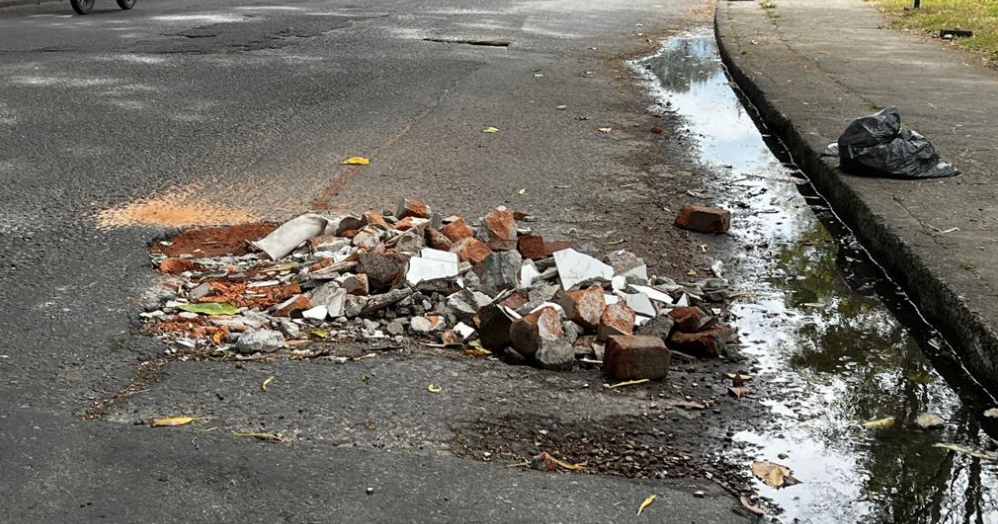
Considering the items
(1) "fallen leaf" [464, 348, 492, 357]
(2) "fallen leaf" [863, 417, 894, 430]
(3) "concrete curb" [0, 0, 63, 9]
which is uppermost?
(3) "concrete curb" [0, 0, 63, 9]

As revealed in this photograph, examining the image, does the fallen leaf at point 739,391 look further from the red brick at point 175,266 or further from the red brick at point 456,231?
the red brick at point 175,266

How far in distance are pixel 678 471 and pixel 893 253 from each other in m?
2.31

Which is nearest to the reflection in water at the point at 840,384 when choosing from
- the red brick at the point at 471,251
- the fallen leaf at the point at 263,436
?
the red brick at the point at 471,251

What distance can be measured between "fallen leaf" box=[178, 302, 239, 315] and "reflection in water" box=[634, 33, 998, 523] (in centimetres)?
185

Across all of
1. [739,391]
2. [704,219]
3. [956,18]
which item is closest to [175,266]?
[739,391]

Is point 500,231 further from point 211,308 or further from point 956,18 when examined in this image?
point 956,18

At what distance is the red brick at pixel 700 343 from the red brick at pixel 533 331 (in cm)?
41

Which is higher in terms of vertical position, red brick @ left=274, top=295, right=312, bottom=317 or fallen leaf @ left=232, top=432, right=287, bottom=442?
red brick @ left=274, top=295, right=312, bottom=317

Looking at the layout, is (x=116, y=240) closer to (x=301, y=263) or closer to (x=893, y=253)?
(x=301, y=263)

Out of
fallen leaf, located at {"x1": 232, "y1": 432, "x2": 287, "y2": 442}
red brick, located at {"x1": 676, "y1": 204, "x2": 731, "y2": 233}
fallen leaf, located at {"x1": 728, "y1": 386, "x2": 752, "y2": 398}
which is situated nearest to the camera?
fallen leaf, located at {"x1": 232, "y1": 432, "x2": 287, "y2": 442}

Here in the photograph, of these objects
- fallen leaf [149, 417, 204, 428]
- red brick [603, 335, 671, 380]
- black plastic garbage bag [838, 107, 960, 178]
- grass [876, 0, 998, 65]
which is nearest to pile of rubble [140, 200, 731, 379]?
red brick [603, 335, 671, 380]

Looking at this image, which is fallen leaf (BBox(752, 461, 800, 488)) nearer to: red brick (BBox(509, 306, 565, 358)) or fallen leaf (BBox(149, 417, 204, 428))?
red brick (BBox(509, 306, 565, 358))

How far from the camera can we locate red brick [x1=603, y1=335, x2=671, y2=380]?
3582mm

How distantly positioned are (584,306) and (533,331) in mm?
317
